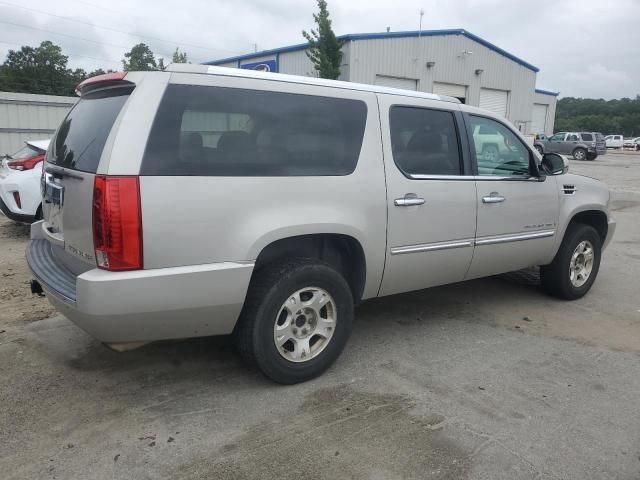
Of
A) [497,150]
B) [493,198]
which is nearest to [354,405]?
[493,198]

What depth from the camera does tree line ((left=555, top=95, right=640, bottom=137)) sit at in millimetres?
83250

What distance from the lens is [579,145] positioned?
114ft

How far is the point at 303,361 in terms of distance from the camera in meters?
3.48

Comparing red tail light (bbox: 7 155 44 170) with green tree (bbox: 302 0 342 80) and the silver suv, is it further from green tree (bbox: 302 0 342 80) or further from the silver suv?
green tree (bbox: 302 0 342 80)

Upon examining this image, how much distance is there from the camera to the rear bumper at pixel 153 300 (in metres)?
2.79

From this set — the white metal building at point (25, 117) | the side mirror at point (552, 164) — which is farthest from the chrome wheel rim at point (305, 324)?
the white metal building at point (25, 117)

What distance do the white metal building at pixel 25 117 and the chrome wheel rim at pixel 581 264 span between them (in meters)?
12.2

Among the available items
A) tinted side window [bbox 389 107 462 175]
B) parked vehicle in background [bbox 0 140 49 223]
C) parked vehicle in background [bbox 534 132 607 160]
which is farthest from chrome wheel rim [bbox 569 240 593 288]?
parked vehicle in background [bbox 534 132 607 160]

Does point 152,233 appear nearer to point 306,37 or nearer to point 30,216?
point 30,216

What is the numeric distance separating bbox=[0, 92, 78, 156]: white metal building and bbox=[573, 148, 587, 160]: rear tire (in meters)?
31.1

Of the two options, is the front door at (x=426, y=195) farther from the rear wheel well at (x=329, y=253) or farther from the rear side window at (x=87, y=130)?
the rear side window at (x=87, y=130)

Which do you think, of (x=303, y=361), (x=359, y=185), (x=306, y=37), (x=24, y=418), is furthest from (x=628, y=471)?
(x=306, y=37)

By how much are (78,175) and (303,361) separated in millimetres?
1738

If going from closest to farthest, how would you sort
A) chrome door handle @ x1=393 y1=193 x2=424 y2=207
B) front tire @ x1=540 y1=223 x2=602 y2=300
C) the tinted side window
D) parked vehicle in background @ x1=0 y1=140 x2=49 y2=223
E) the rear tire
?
chrome door handle @ x1=393 y1=193 x2=424 y2=207 → the tinted side window → front tire @ x1=540 y1=223 x2=602 y2=300 → parked vehicle in background @ x1=0 y1=140 x2=49 y2=223 → the rear tire
